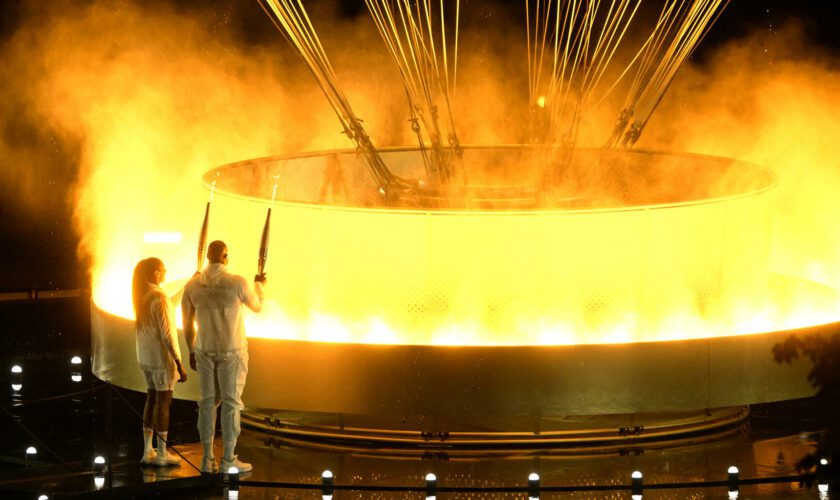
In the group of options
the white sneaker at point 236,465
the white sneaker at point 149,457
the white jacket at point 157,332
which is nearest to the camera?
the white sneaker at point 236,465

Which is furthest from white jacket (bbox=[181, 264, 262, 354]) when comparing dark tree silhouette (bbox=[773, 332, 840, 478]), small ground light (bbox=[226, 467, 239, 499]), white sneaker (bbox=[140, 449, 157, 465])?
dark tree silhouette (bbox=[773, 332, 840, 478])

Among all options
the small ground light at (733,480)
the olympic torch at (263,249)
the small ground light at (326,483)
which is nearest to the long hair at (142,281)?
the olympic torch at (263,249)

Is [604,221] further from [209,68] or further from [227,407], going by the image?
[209,68]

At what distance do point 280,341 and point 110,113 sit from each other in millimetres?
8028

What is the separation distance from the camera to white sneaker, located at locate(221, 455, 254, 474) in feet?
40.4

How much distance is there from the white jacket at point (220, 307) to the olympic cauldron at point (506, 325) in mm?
1144

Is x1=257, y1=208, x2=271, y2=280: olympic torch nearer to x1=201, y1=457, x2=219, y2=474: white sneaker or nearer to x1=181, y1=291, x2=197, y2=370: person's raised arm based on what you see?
x1=181, y1=291, x2=197, y2=370: person's raised arm

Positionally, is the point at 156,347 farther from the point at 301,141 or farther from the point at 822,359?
the point at 301,141

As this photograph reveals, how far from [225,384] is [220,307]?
56cm

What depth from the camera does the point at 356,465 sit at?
1288cm

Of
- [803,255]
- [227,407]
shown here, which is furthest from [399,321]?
[803,255]

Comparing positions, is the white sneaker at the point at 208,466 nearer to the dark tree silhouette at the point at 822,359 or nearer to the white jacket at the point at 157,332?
the white jacket at the point at 157,332

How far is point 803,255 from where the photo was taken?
57.2 feet

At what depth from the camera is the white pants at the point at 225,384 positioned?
12234 millimetres
